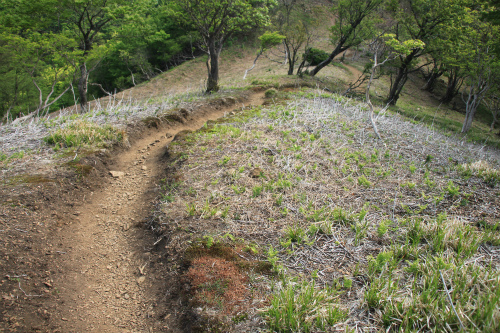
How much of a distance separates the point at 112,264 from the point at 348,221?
4.11m

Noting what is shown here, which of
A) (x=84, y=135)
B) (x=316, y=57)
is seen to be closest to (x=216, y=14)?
(x=84, y=135)

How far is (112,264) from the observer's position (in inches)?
176

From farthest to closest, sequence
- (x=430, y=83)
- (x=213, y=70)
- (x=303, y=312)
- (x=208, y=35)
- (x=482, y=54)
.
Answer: (x=430, y=83) < (x=213, y=70) < (x=482, y=54) < (x=208, y=35) < (x=303, y=312)

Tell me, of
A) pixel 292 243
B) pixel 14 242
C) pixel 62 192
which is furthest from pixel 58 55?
pixel 292 243

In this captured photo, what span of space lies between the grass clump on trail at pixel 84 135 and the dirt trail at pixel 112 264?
1.18 metres

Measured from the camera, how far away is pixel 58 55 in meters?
11.5

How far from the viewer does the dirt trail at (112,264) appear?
11.7 ft

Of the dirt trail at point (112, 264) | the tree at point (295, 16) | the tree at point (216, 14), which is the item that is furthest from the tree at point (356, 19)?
the dirt trail at point (112, 264)

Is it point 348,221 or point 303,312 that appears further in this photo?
point 348,221

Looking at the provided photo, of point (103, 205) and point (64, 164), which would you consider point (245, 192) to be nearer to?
point (103, 205)

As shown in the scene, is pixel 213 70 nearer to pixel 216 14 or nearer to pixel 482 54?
pixel 216 14

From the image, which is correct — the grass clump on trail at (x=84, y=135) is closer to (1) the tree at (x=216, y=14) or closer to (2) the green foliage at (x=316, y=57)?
(1) the tree at (x=216, y=14)

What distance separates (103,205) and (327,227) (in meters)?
4.80

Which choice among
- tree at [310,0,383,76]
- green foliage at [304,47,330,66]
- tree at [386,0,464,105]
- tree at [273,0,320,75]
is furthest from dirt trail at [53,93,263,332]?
tree at [273,0,320,75]
